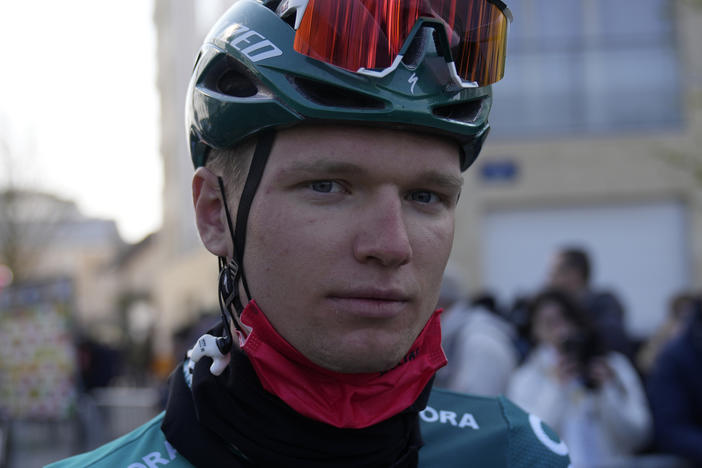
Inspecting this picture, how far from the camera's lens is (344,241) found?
173 cm

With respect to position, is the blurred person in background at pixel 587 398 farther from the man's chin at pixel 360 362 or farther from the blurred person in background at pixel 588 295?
the man's chin at pixel 360 362

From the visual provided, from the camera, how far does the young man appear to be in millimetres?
1750

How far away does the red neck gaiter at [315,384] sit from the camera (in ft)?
5.86

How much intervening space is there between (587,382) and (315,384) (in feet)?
10.8

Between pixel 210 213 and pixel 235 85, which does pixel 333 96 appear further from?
pixel 210 213

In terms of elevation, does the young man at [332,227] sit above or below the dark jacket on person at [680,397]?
above

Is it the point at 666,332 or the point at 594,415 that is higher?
the point at 594,415

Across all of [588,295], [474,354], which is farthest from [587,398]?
[588,295]

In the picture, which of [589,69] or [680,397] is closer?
[680,397]

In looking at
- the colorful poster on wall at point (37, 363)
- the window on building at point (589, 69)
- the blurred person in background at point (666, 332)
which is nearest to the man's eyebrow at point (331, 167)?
the blurred person in background at point (666, 332)

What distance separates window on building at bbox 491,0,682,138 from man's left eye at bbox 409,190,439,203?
48.1 feet

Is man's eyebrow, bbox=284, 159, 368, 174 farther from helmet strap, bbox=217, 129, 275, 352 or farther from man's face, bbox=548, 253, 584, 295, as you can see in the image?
man's face, bbox=548, 253, 584, 295

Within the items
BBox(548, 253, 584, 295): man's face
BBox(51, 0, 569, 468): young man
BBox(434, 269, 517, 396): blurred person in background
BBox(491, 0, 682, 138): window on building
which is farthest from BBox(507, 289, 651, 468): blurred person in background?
BBox(491, 0, 682, 138): window on building

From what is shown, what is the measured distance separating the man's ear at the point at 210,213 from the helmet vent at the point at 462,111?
56cm
